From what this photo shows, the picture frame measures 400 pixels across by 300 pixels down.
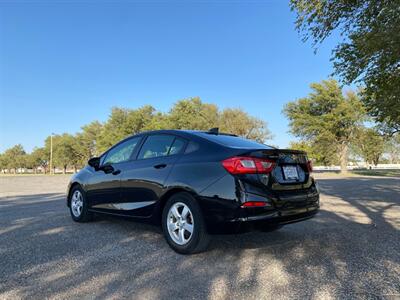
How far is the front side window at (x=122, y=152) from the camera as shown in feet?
17.3

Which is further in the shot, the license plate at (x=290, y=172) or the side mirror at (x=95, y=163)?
the side mirror at (x=95, y=163)

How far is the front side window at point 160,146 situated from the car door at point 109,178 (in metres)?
0.29

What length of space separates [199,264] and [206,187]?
2.69 ft

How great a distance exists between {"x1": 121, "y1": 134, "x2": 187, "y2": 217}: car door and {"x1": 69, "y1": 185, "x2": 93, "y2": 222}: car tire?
127 cm

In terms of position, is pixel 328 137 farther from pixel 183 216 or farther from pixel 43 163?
pixel 43 163

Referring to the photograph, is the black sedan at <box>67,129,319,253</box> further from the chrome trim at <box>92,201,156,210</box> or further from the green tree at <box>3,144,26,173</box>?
the green tree at <box>3,144,26,173</box>

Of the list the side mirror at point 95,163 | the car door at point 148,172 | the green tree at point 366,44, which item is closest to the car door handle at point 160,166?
the car door at point 148,172

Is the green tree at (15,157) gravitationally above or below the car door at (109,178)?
above

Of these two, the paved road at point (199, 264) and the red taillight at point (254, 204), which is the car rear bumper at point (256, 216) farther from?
the paved road at point (199, 264)

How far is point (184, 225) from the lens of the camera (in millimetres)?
A: 3969

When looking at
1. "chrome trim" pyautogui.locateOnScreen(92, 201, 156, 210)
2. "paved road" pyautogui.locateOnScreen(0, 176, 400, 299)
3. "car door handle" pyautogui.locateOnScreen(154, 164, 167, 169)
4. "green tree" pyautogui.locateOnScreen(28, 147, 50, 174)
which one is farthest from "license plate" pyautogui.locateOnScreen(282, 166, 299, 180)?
"green tree" pyautogui.locateOnScreen(28, 147, 50, 174)

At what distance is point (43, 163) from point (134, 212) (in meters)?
103

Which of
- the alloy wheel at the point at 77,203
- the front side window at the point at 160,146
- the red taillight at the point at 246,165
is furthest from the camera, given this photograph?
the alloy wheel at the point at 77,203

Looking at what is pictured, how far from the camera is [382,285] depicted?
3023 millimetres
